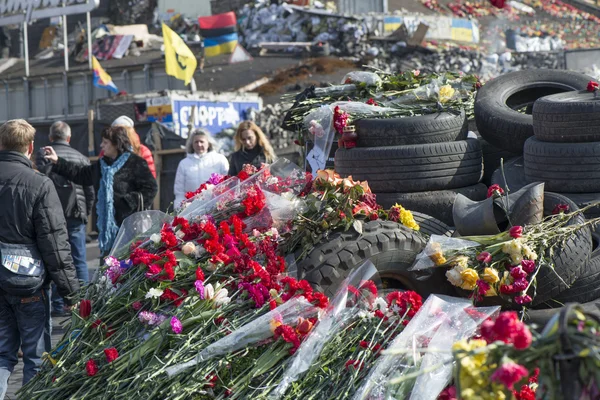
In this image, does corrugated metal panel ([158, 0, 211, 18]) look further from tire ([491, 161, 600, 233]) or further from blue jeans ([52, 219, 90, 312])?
tire ([491, 161, 600, 233])

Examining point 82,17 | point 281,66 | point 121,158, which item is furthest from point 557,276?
point 82,17

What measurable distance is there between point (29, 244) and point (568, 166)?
12.9 feet

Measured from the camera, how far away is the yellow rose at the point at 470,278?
4801 millimetres

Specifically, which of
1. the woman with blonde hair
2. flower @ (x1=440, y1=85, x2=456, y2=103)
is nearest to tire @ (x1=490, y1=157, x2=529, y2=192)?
flower @ (x1=440, y1=85, x2=456, y2=103)

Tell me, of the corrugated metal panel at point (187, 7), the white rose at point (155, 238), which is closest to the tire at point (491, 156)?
the white rose at point (155, 238)

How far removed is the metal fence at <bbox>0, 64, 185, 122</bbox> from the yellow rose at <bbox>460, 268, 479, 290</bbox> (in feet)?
85.6

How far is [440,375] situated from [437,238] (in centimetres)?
138

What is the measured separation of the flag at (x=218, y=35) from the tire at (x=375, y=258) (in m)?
28.7

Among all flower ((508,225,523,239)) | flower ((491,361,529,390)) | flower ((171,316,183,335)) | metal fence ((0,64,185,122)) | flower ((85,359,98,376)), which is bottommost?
metal fence ((0,64,185,122))

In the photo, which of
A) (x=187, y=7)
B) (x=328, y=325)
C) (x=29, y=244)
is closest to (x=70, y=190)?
(x=29, y=244)

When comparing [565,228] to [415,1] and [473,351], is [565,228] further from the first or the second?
[415,1]

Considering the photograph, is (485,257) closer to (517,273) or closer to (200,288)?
(517,273)

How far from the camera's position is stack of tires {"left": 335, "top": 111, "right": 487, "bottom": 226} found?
6742 mm

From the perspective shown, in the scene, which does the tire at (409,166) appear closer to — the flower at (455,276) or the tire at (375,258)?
the tire at (375,258)
